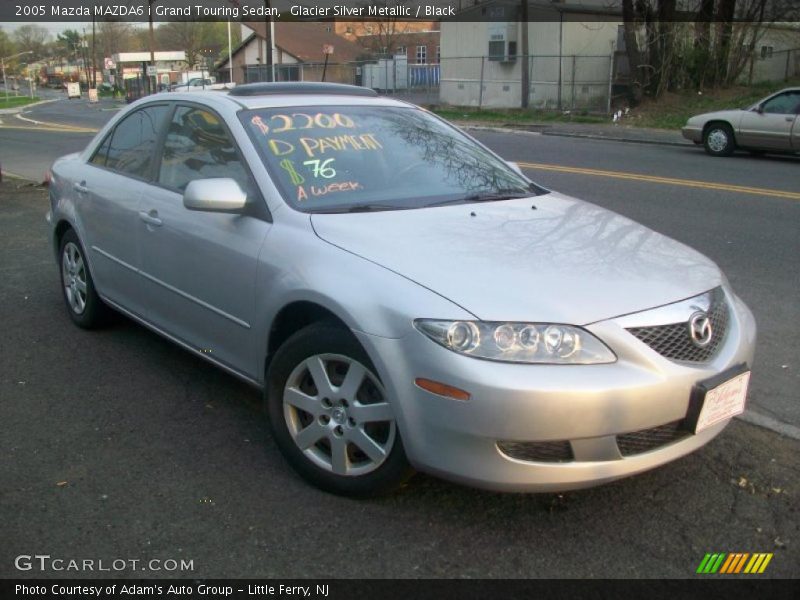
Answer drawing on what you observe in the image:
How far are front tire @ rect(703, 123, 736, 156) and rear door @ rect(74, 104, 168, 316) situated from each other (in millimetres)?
13919

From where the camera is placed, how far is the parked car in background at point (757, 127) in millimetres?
15227

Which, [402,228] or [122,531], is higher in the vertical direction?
[402,228]

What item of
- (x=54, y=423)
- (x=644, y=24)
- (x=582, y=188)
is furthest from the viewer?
(x=644, y=24)

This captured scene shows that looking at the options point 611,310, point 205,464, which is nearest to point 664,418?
point 611,310

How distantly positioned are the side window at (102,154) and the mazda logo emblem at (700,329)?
148 inches

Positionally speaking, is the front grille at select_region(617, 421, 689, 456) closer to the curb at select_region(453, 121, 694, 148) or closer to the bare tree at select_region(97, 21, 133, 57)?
the curb at select_region(453, 121, 694, 148)

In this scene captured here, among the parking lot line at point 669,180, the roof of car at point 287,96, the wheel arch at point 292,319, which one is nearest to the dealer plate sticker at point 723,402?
the wheel arch at point 292,319

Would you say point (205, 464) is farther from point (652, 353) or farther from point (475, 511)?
point (652, 353)

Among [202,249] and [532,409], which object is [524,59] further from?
[532,409]

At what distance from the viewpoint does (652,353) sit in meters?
2.97

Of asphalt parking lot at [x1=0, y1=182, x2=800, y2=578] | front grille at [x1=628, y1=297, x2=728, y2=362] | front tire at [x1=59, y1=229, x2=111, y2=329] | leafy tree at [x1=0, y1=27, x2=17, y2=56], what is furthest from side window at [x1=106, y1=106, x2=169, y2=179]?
leafy tree at [x1=0, y1=27, x2=17, y2=56]

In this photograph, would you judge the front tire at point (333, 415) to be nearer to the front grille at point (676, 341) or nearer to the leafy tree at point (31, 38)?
the front grille at point (676, 341)

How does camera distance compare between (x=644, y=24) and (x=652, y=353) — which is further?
(x=644, y=24)

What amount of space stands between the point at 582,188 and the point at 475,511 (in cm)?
920
